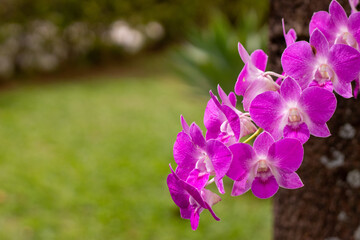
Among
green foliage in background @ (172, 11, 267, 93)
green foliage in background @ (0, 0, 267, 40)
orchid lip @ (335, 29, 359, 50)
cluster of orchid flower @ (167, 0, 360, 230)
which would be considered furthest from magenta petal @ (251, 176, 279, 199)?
green foliage in background @ (0, 0, 267, 40)

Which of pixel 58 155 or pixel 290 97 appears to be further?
pixel 58 155

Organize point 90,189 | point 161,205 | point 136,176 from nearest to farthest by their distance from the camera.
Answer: point 161,205 < point 90,189 < point 136,176

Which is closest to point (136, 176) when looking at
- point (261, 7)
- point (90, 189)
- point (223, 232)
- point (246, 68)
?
point (90, 189)

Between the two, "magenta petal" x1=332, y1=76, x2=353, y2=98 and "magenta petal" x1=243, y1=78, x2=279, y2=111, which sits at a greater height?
"magenta petal" x1=243, y1=78, x2=279, y2=111

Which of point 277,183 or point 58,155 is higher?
point 58,155

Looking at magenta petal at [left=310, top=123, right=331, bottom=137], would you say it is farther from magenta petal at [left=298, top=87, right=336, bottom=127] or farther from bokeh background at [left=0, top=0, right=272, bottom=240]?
bokeh background at [left=0, top=0, right=272, bottom=240]

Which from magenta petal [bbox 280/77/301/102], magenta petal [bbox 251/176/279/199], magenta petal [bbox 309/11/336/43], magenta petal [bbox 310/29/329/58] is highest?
magenta petal [bbox 309/11/336/43]

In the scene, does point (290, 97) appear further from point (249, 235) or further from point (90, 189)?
point (90, 189)
